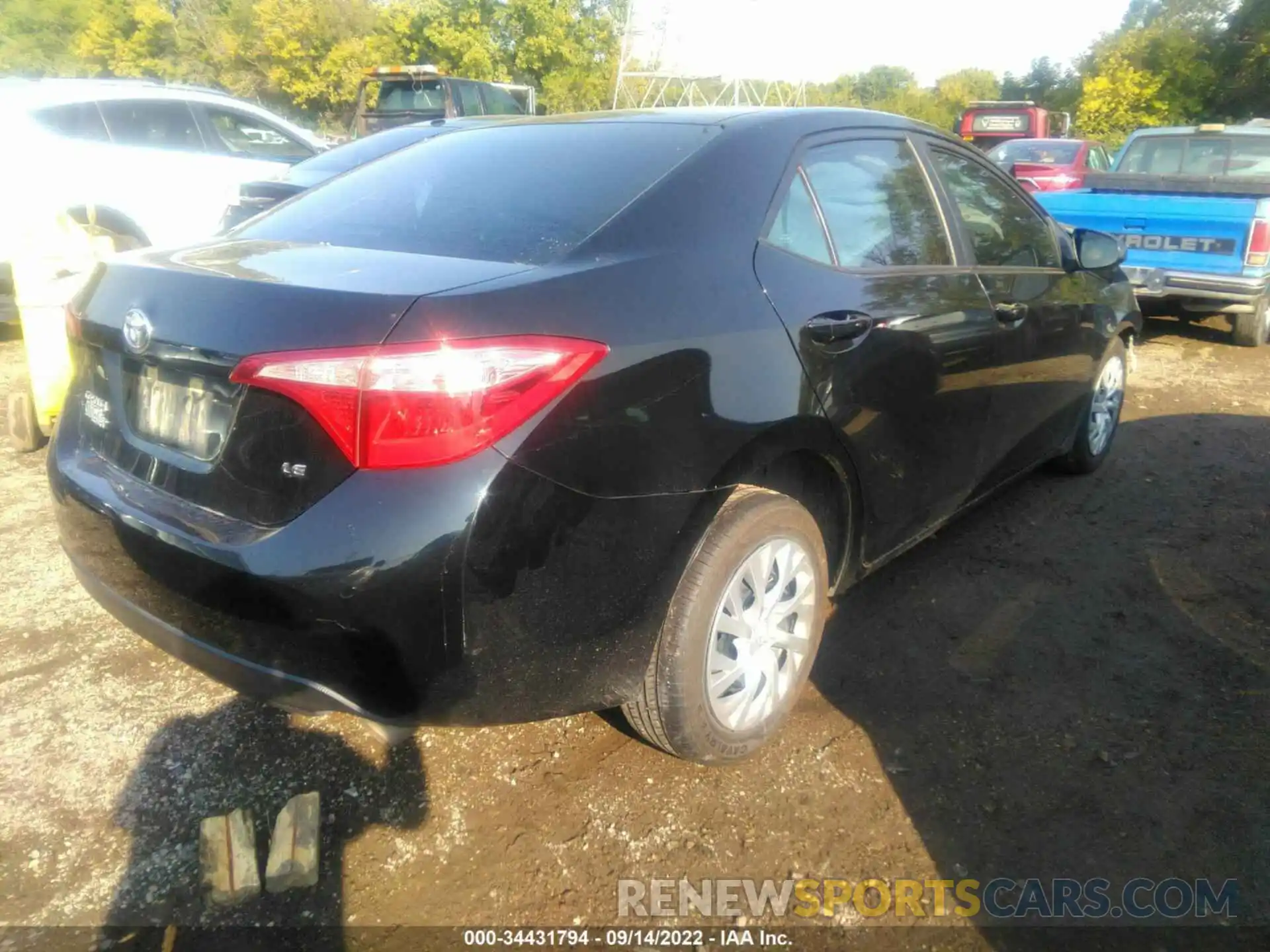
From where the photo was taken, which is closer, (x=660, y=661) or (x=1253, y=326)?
(x=660, y=661)

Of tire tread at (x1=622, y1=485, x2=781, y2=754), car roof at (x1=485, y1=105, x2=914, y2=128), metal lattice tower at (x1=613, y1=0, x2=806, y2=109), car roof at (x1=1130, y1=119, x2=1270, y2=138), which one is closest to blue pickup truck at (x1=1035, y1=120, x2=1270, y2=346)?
car roof at (x1=1130, y1=119, x2=1270, y2=138)

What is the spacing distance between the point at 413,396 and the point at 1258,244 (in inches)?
294

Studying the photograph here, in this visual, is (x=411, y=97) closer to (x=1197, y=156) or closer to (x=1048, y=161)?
(x=1048, y=161)

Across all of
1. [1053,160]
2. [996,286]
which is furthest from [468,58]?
[996,286]

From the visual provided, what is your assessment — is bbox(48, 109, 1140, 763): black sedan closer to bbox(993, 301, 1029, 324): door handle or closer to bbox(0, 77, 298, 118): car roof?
bbox(993, 301, 1029, 324): door handle

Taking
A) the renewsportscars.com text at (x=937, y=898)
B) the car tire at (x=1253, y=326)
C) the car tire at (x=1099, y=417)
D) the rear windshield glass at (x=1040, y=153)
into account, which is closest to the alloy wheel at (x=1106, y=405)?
the car tire at (x=1099, y=417)

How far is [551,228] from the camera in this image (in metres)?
2.26

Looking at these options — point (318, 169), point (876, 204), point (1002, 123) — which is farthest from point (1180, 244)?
point (1002, 123)

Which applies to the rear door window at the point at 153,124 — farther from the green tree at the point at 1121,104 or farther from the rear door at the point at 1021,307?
the green tree at the point at 1121,104

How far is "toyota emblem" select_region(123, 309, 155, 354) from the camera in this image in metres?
2.08

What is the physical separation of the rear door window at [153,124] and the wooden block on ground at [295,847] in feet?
22.8

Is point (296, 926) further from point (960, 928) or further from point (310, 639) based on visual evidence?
point (960, 928)

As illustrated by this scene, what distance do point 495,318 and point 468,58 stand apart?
4028 centimetres

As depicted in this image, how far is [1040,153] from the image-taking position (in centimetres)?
1392
